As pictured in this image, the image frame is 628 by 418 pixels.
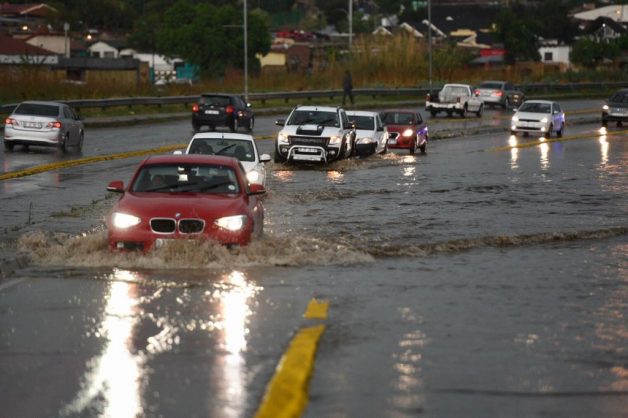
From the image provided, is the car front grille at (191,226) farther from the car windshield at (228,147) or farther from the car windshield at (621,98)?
the car windshield at (621,98)

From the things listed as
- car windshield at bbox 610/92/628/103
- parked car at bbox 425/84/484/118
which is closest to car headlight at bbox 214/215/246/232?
car windshield at bbox 610/92/628/103

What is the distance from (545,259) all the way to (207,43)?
99.0m

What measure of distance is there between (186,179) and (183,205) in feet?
3.97

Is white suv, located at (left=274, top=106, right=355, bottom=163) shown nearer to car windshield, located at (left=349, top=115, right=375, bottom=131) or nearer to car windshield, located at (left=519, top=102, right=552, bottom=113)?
car windshield, located at (left=349, top=115, right=375, bottom=131)

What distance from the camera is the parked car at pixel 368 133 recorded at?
139 ft

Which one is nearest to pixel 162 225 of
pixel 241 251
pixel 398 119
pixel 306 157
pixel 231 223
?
pixel 231 223

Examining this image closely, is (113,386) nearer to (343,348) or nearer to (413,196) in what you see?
(343,348)

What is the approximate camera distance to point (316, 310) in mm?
13875

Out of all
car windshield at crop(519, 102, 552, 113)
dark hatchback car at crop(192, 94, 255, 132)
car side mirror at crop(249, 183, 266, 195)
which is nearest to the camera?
car side mirror at crop(249, 183, 266, 195)

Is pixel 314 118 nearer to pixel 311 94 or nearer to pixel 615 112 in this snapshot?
pixel 615 112

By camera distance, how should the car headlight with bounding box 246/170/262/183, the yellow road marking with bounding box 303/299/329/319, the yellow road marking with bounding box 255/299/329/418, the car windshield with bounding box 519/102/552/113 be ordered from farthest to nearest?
the car windshield with bounding box 519/102/552/113
the car headlight with bounding box 246/170/262/183
the yellow road marking with bounding box 303/299/329/319
the yellow road marking with bounding box 255/299/329/418

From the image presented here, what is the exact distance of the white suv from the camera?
38.6m

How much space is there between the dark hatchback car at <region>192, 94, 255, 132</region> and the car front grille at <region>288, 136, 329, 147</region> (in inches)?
541

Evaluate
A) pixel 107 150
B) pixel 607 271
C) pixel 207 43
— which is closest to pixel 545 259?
pixel 607 271
